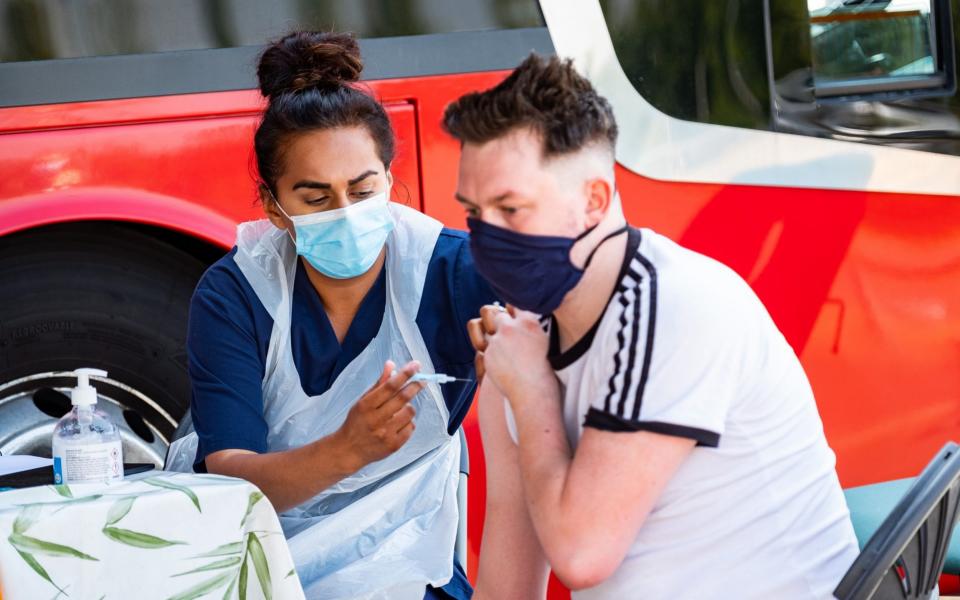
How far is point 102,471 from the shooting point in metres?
1.84

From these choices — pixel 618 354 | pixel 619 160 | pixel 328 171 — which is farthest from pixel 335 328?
pixel 619 160

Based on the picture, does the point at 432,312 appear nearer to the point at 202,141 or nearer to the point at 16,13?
the point at 202,141

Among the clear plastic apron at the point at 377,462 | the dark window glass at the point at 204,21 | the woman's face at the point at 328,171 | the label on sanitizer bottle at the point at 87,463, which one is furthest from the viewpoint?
the dark window glass at the point at 204,21

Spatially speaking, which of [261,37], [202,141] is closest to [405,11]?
[261,37]

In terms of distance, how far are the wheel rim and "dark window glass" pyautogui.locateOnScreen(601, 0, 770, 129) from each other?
1490mm

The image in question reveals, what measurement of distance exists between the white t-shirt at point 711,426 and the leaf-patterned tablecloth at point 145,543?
1.58 feet

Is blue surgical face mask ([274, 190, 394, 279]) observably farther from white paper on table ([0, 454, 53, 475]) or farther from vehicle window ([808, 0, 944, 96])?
vehicle window ([808, 0, 944, 96])

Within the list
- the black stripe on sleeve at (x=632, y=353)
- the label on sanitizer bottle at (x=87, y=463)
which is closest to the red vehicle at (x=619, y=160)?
the label on sanitizer bottle at (x=87, y=463)

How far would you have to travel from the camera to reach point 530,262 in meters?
1.66

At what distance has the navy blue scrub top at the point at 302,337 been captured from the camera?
2.18m

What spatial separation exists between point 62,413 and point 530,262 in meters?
1.83

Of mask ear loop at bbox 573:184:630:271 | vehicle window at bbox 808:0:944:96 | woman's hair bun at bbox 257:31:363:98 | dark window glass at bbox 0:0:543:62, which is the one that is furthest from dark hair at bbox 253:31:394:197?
→ vehicle window at bbox 808:0:944:96

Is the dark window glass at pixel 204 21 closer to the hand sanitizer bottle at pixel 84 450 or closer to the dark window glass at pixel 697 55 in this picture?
the dark window glass at pixel 697 55

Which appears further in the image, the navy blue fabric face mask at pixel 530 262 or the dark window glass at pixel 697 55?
the dark window glass at pixel 697 55
